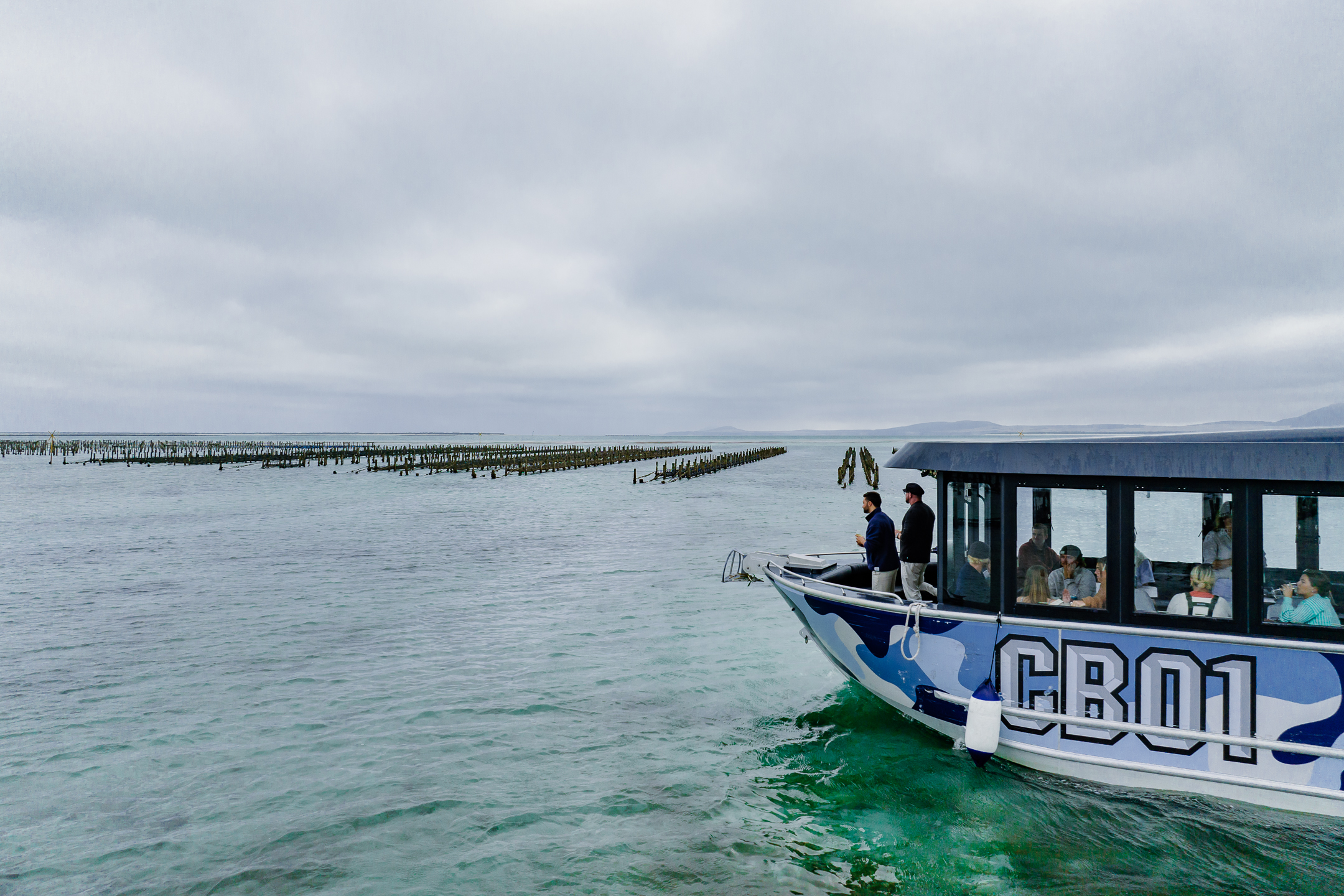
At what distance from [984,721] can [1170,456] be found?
3222 millimetres

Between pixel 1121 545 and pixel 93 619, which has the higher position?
pixel 1121 545

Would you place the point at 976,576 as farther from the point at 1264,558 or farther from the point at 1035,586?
the point at 1264,558

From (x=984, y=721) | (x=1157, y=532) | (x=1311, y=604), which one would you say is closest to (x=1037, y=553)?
(x=1157, y=532)

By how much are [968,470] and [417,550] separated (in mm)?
23037

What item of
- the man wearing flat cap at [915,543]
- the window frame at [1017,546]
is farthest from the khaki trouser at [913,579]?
the window frame at [1017,546]

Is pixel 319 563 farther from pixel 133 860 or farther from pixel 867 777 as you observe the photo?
pixel 867 777

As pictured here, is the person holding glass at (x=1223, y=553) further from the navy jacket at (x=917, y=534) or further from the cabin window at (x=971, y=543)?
the navy jacket at (x=917, y=534)

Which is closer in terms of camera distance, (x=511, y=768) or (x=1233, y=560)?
(x=1233, y=560)

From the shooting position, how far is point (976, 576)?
294 inches

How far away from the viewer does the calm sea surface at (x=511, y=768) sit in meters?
6.11

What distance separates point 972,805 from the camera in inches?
278

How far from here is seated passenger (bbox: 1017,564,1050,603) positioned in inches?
282

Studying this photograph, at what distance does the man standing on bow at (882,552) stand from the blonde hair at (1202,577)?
9.90ft

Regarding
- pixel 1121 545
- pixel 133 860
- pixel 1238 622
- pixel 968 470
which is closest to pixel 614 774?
pixel 133 860
